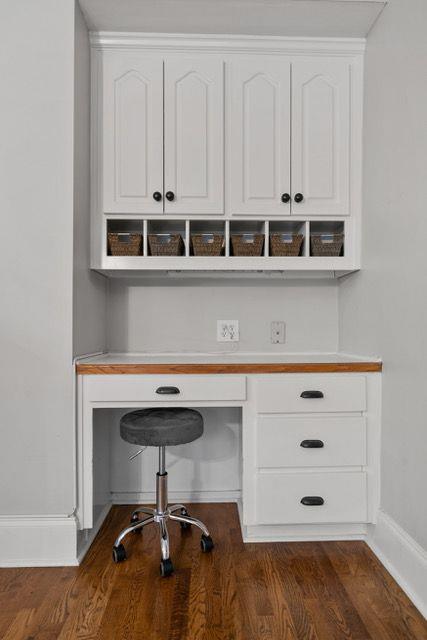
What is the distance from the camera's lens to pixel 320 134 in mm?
2023

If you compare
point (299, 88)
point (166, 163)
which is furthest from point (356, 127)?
point (166, 163)

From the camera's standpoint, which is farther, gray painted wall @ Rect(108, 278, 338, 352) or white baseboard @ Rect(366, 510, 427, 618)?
gray painted wall @ Rect(108, 278, 338, 352)

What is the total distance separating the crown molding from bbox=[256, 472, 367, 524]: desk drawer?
1991 millimetres

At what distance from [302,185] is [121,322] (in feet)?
3.91

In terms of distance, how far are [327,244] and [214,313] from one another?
71 centimetres

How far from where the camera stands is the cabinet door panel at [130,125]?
1976mm

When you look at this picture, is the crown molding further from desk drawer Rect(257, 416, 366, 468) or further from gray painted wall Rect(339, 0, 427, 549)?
desk drawer Rect(257, 416, 366, 468)

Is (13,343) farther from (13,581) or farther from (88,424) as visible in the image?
(13,581)

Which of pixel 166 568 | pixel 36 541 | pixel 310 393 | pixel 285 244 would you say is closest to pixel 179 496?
pixel 166 568

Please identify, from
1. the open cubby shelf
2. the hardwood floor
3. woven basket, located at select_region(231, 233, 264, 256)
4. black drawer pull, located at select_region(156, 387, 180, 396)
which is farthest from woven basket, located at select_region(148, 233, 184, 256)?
the hardwood floor

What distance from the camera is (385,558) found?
1710 millimetres

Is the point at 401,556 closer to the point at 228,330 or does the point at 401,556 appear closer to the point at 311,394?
the point at 311,394

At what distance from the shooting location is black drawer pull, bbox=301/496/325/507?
1.80 meters

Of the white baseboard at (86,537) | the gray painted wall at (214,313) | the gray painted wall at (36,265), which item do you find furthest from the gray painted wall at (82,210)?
the white baseboard at (86,537)
